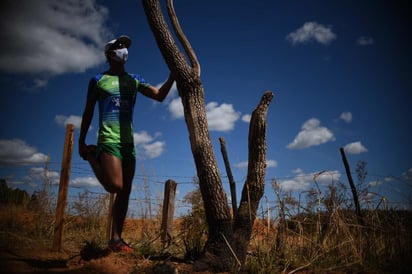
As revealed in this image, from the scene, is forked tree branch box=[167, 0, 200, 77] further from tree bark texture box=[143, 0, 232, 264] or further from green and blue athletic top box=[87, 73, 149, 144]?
green and blue athletic top box=[87, 73, 149, 144]

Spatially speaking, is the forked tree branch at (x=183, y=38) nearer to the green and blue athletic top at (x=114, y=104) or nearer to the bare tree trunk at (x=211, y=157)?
the bare tree trunk at (x=211, y=157)

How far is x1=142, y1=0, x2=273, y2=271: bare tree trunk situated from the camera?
2.99m

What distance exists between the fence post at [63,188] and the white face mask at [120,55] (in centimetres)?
139

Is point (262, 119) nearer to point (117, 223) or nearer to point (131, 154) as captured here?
point (131, 154)

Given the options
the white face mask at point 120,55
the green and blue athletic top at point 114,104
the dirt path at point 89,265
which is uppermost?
the white face mask at point 120,55

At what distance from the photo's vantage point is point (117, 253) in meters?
3.23

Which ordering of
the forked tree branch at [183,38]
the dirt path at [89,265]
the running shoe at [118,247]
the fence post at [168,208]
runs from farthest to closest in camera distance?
the fence post at [168,208]
the forked tree branch at [183,38]
the running shoe at [118,247]
the dirt path at [89,265]

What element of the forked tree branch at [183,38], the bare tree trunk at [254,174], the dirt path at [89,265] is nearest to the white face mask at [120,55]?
the forked tree branch at [183,38]

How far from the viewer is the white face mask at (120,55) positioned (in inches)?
140

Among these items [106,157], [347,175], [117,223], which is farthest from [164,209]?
[347,175]

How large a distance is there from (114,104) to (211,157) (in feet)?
4.03

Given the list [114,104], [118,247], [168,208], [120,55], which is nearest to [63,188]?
[118,247]

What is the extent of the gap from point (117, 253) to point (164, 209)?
2.18 metres

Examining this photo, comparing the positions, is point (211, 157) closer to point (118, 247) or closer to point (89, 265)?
point (118, 247)
